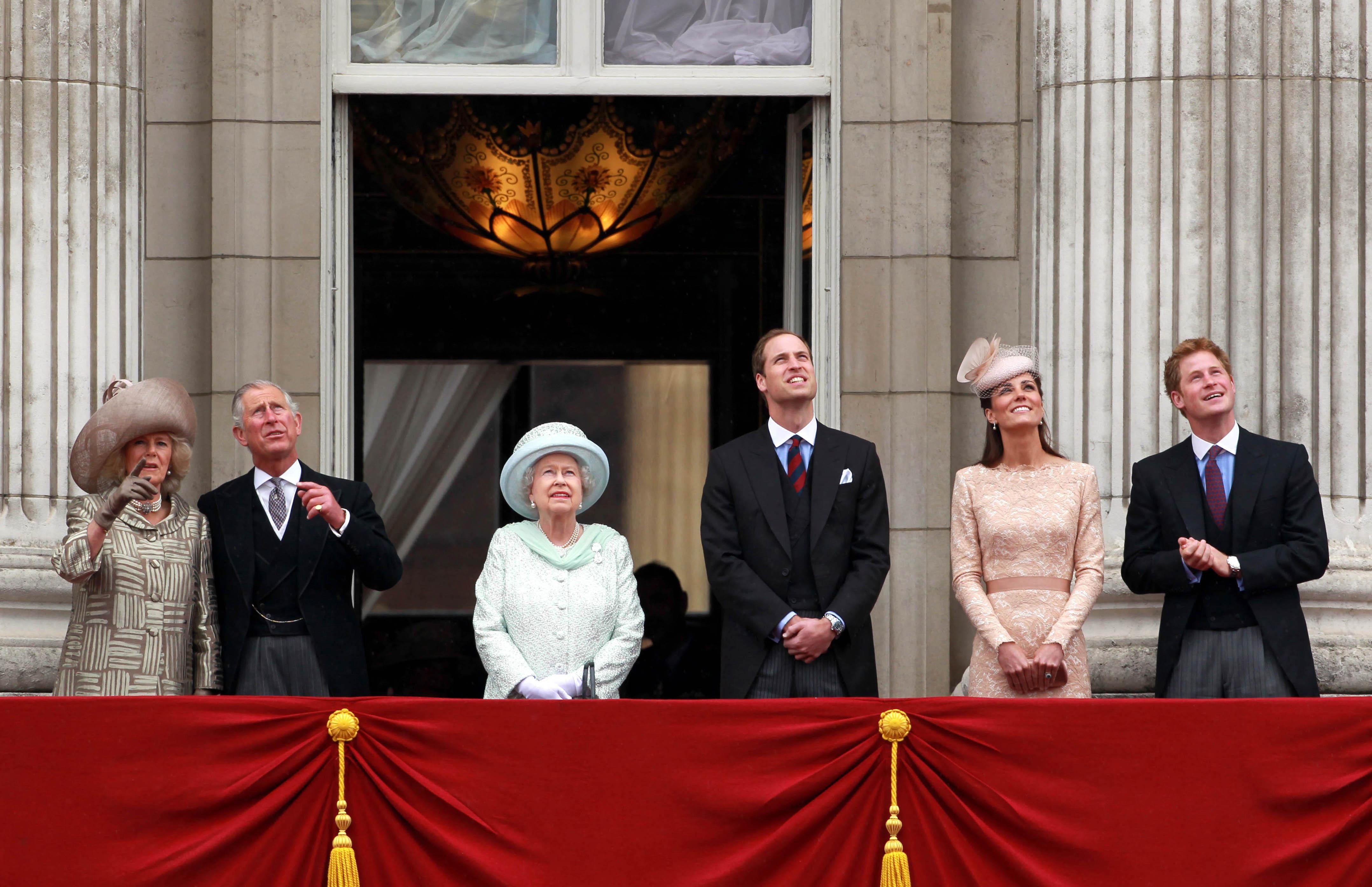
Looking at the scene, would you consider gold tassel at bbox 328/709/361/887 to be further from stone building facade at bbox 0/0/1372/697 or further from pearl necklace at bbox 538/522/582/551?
stone building facade at bbox 0/0/1372/697

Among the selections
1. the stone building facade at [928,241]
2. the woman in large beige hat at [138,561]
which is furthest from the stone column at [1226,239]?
the woman in large beige hat at [138,561]

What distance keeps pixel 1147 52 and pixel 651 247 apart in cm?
585

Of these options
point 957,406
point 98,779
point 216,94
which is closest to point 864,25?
point 957,406

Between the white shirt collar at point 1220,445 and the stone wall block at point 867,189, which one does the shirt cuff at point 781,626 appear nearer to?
the white shirt collar at point 1220,445

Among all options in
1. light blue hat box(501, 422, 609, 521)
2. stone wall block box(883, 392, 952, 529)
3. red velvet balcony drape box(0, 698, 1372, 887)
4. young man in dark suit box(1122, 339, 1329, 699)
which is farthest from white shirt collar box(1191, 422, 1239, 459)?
light blue hat box(501, 422, 609, 521)

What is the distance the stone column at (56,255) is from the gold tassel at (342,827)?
252 cm

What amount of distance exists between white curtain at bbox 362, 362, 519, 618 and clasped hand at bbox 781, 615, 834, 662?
705 centimetres

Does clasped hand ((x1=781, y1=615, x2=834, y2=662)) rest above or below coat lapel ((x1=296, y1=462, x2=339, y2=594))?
below

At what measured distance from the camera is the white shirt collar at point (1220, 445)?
5961 mm

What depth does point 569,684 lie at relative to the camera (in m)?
5.60

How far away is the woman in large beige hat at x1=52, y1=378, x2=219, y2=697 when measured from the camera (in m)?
5.56

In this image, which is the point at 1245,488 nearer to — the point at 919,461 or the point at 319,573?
the point at 919,461

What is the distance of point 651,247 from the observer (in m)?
12.9

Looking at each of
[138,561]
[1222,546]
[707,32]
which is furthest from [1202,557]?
[707,32]
